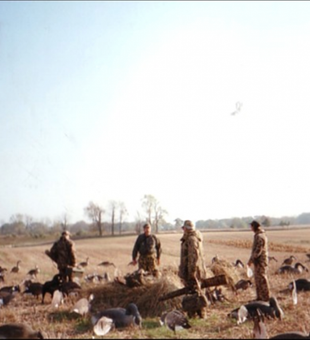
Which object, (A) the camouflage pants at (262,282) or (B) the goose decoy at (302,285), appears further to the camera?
(B) the goose decoy at (302,285)

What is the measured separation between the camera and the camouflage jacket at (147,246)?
33.3 ft

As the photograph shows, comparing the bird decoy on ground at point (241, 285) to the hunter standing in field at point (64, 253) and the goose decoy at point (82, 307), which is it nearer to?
the goose decoy at point (82, 307)

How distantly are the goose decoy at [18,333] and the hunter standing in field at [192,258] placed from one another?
324 centimetres

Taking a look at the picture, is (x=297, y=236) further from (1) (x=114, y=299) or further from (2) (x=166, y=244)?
(1) (x=114, y=299)

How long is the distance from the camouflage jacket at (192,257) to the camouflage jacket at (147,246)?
94.3 inches

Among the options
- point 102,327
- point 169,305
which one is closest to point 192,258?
point 169,305

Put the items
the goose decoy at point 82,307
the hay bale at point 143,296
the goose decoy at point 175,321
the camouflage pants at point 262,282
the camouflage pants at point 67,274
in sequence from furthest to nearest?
the camouflage pants at point 67,274 < the camouflage pants at point 262,282 < the hay bale at point 143,296 < the goose decoy at point 82,307 < the goose decoy at point 175,321

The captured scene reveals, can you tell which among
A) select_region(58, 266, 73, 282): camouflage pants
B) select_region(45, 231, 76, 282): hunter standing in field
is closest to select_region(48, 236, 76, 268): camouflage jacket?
select_region(45, 231, 76, 282): hunter standing in field

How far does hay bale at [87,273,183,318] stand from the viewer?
326 inches

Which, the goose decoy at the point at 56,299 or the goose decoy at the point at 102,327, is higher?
the goose decoy at the point at 102,327

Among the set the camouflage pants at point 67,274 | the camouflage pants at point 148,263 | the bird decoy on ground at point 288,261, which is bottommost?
the bird decoy on ground at point 288,261

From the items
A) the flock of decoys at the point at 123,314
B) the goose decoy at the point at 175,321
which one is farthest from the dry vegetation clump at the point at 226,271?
the goose decoy at the point at 175,321

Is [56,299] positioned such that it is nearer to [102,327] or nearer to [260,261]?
[102,327]

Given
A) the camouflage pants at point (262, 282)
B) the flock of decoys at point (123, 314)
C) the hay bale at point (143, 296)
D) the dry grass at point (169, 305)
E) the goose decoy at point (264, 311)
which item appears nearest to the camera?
the flock of decoys at point (123, 314)
